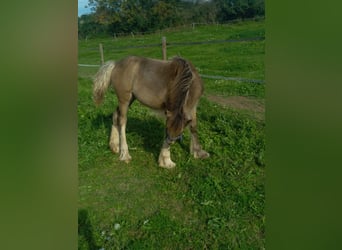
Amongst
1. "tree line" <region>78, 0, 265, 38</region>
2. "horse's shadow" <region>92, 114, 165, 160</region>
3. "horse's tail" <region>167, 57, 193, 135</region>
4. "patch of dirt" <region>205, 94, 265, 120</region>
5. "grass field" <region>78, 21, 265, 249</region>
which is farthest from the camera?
"tree line" <region>78, 0, 265, 38</region>

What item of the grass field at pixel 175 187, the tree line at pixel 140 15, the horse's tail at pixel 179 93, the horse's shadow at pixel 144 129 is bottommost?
the grass field at pixel 175 187

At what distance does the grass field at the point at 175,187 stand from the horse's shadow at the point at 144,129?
2 centimetres

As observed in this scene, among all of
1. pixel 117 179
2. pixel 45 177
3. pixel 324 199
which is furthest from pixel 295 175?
pixel 117 179

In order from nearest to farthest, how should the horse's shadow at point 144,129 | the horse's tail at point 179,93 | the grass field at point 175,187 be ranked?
the grass field at point 175,187
the horse's tail at point 179,93
the horse's shadow at point 144,129

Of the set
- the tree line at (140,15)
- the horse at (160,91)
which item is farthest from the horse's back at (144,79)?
the tree line at (140,15)

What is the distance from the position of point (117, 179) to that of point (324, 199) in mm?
3461

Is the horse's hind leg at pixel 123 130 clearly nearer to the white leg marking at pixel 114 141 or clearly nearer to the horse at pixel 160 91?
the horse at pixel 160 91

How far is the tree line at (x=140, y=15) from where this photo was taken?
3397 cm

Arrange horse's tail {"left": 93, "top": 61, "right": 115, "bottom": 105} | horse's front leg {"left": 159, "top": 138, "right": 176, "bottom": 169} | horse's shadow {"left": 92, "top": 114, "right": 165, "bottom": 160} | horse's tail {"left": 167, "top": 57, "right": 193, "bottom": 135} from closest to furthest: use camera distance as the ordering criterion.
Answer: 1. horse's tail {"left": 167, "top": 57, "right": 193, "bottom": 135}
2. horse's front leg {"left": 159, "top": 138, "right": 176, "bottom": 169}
3. horse's tail {"left": 93, "top": 61, "right": 115, "bottom": 105}
4. horse's shadow {"left": 92, "top": 114, "right": 165, "bottom": 160}

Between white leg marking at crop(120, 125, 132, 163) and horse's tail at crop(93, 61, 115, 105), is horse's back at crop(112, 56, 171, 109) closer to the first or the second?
horse's tail at crop(93, 61, 115, 105)

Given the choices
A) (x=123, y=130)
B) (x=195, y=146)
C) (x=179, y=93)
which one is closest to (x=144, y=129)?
(x=123, y=130)

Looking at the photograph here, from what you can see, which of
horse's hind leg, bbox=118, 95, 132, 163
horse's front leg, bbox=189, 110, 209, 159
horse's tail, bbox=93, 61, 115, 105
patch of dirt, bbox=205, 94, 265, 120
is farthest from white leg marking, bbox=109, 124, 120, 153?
patch of dirt, bbox=205, 94, 265, 120

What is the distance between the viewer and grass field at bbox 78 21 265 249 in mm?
2580

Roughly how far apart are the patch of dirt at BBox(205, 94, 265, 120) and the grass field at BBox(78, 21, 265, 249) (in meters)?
0.08
